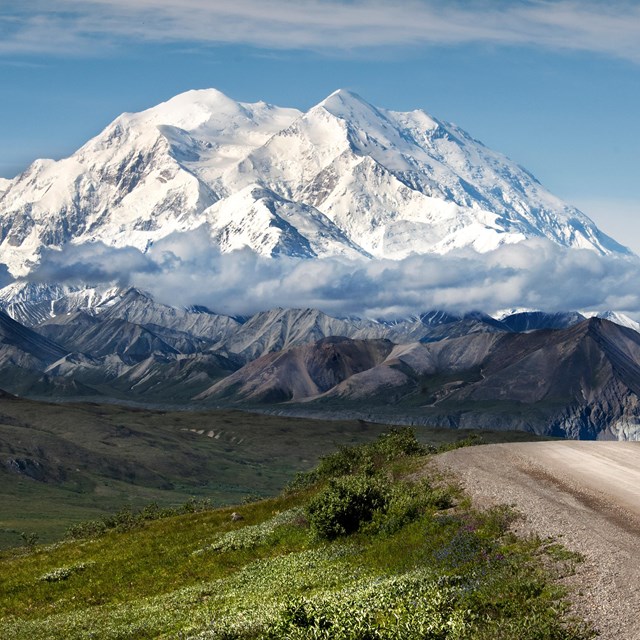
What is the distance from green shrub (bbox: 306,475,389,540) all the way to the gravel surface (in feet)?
15.0

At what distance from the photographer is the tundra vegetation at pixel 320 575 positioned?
31969mm

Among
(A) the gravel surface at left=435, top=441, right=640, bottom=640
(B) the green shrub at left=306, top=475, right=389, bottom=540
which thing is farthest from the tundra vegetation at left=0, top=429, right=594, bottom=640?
(A) the gravel surface at left=435, top=441, right=640, bottom=640

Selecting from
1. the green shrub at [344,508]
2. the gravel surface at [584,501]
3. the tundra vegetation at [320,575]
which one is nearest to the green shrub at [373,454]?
the tundra vegetation at [320,575]

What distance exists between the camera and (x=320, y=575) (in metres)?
42.8

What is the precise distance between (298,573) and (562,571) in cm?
1184

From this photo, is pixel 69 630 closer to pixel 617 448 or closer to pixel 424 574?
pixel 424 574

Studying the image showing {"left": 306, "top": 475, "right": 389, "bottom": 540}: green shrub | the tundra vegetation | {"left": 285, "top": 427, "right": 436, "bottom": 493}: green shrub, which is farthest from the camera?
{"left": 285, "top": 427, "right": 436, "bottom": 493}: green shrub

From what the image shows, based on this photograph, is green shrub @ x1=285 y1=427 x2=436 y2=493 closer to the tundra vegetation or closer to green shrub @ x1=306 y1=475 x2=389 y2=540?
the tundra vegetation

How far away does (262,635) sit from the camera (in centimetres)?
3191

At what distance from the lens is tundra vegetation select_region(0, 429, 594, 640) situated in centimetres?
3197

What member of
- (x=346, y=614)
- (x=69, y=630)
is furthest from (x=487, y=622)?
(x=69, y=630)

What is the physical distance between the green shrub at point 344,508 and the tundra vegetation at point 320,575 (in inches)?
2.5

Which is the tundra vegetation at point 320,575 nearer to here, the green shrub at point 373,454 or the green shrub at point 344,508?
the green shrub at point 344,508

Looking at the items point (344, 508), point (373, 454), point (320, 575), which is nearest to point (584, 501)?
point (344, 508)
